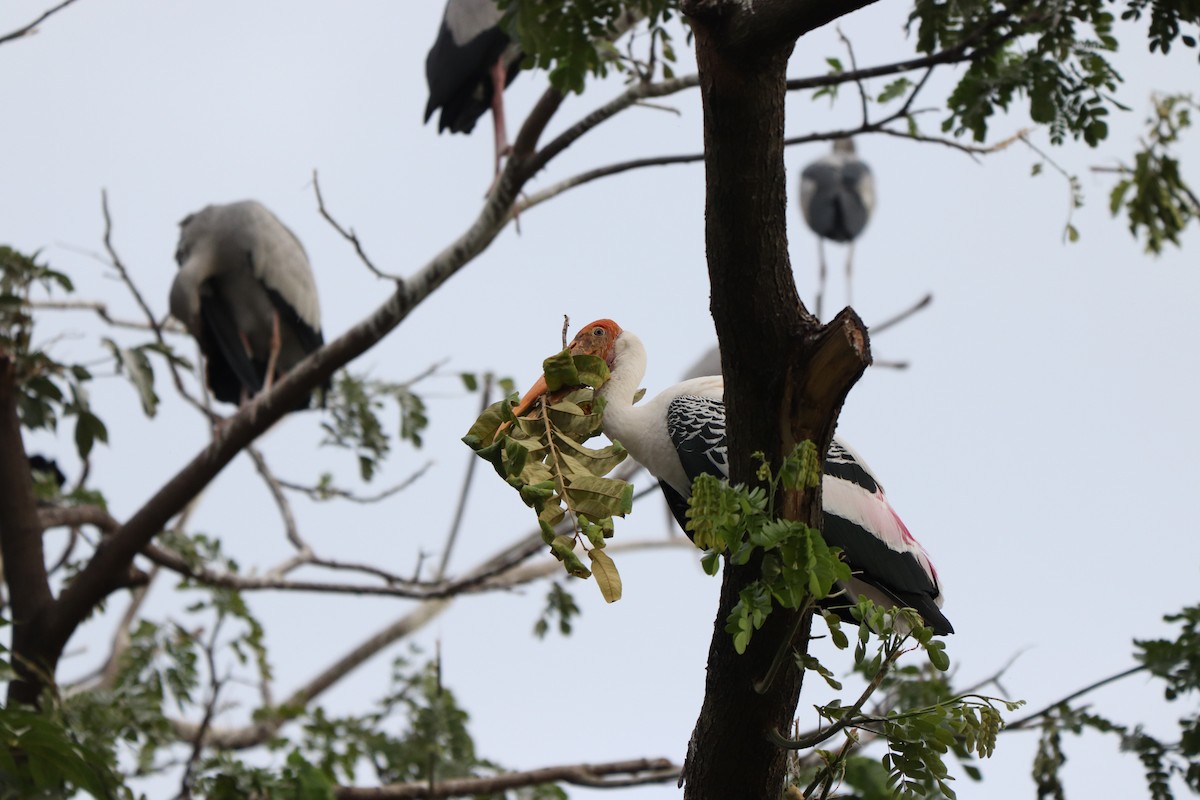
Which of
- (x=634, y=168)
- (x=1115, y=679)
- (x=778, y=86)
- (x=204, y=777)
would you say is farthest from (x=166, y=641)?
Answer: (x=778, y=86)

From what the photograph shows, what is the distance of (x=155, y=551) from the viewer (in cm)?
561

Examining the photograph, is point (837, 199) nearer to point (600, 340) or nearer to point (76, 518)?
point (76, 518)

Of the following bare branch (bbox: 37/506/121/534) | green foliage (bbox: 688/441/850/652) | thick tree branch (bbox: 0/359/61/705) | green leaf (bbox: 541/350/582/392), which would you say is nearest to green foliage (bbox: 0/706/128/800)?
green leaf (bbox: 541/350/582/392)

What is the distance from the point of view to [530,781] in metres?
5.51

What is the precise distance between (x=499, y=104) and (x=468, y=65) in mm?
367

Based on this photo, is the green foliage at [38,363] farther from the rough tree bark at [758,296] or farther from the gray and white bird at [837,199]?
the gray and white bird at [837,199]

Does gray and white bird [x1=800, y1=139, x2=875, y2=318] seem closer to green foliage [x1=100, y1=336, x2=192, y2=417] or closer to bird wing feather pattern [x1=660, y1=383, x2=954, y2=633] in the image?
green foliage [x1=100, y1=336, x2=192, y2=417]

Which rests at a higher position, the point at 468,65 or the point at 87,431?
the point at 468,65

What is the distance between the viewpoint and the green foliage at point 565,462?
2193 millimetres

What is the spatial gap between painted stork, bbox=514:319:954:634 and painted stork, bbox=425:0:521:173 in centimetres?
485

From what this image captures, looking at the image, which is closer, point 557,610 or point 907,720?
point 907,720

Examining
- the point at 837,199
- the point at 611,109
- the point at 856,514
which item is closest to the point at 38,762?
the point at 856,514

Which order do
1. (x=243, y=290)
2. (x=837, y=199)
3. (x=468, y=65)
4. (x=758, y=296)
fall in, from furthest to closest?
(x=837, y=199) → (x=243, y=290) → (x=468, y=65) → (x=758, y=296)

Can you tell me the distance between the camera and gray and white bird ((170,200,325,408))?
8.37 metres
